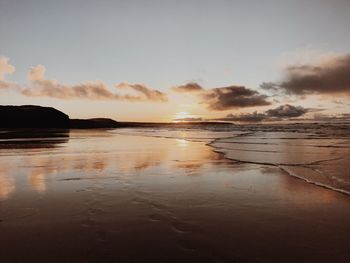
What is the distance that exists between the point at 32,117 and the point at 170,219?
376 ft

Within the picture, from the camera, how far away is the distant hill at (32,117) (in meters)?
101

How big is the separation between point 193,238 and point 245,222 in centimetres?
119

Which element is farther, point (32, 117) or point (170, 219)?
point (32, 117)

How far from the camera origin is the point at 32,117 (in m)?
108

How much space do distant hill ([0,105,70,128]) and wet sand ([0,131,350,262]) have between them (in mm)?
101751

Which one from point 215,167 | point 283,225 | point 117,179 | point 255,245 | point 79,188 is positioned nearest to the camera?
point 255,245

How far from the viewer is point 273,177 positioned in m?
9.47

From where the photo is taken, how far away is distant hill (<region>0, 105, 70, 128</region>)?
101 m

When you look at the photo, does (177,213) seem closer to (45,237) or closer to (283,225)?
(283,225)

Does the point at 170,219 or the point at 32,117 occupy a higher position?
the point at 32,117

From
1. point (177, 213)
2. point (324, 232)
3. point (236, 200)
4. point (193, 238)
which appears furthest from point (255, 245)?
point (236, 200)

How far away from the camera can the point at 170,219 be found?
213 inches

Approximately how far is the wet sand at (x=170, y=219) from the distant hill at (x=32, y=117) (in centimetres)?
10175

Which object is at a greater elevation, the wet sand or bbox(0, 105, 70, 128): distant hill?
bbox(0, 105, 70, 128): distant hill
